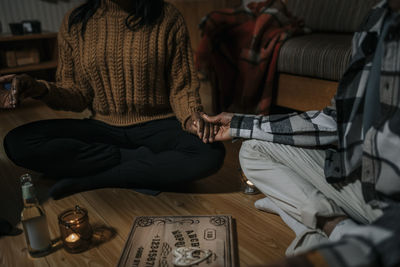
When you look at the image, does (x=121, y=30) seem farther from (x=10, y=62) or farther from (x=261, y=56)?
(x=10, y=62)

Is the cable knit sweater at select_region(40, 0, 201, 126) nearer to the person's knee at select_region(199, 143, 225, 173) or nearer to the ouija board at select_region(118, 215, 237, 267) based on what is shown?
the person's knee at select_region(199, 143, 225, 173)

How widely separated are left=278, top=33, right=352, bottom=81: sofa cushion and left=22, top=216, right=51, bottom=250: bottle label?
1.22 metres

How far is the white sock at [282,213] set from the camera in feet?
3.01

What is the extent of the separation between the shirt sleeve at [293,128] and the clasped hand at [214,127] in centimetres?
5

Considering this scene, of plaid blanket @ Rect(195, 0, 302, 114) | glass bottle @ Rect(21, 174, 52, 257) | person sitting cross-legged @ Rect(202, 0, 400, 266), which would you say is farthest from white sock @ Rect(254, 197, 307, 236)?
plaid blanket @ Rect(195, 0, 302, 114)

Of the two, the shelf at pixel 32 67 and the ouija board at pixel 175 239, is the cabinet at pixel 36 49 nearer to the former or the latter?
the shelf at pixel 32 67

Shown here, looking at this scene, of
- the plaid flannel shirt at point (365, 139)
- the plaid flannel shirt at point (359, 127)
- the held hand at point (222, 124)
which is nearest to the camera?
the plaid flannel shirt at point (365, 139)

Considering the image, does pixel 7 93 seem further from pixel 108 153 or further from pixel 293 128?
pixel 293 128

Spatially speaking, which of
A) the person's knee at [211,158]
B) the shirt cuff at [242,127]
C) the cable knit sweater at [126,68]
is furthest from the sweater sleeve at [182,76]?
the shirt cuff at [242,127]

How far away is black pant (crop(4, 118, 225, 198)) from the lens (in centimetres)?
117

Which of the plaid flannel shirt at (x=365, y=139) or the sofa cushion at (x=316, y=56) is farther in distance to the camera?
the sofa cushion at (x=316, y=56)

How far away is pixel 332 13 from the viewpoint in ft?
6.23

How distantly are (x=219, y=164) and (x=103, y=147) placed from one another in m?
0.42

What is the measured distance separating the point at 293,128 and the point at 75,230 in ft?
2.05
